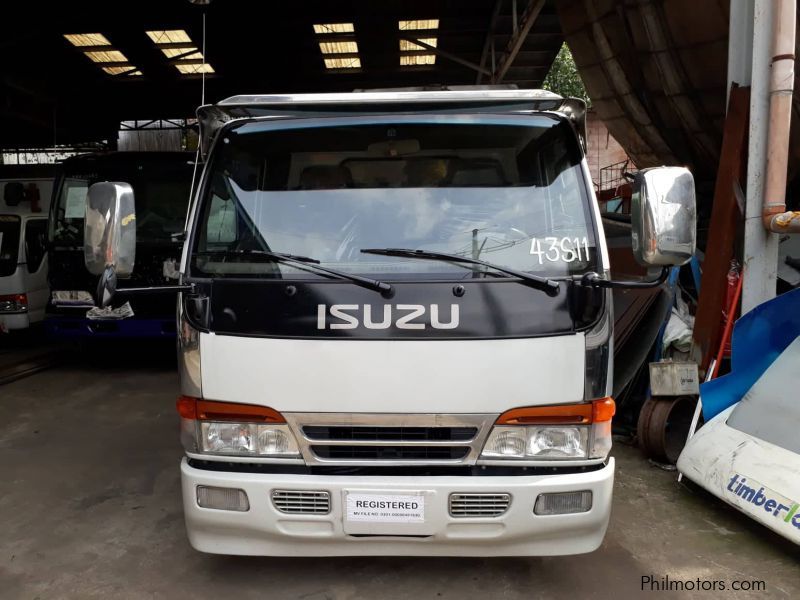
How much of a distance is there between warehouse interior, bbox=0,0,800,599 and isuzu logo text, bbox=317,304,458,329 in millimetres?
1253

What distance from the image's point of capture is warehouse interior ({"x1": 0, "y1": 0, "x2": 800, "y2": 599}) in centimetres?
297

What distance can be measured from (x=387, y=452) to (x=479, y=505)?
1.35 feet

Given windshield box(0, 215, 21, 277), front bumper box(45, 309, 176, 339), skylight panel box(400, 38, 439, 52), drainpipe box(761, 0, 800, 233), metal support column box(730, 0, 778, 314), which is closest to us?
drainpipe box(761, 0, 800, 233)

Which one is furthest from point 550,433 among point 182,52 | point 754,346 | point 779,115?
point 182,52

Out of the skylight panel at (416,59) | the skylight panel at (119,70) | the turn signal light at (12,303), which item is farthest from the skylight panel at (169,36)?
the turn signal light at (12,303)

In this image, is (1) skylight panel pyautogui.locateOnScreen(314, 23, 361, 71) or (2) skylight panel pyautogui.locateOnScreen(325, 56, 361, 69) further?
(2) skylight panel pyautogui.locateOnScreen(325, 56, 361, 69)

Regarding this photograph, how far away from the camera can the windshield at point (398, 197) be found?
2.57 meters

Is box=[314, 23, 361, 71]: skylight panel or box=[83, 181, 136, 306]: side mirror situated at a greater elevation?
box=[314, 23, 361, 71]: skylight panel

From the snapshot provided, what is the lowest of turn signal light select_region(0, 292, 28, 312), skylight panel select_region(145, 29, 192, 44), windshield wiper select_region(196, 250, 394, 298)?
turn signal light select_region(0, 292, 28, 312)

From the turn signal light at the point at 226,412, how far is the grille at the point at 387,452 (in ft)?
0.71

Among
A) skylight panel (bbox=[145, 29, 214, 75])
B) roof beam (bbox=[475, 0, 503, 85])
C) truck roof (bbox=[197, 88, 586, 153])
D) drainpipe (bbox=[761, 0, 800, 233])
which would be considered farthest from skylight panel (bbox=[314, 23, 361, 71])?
truck roof (bbox=[197, 88, 586, 153])

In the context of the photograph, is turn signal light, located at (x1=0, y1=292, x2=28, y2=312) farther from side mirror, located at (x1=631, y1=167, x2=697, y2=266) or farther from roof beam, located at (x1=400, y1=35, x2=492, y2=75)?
side mirror, located at (x1=631, y1=167, x2=697, y2=266)

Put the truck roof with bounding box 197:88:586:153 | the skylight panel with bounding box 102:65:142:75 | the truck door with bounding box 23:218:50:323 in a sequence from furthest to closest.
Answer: the skylight panel with bounding box 102:65:142:75, the truck door with bounding box 23:218:50:323, the truck roof with bounding box 197:88:586:153

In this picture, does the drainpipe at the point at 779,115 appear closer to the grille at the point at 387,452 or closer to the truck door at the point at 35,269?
the grille at the point at 387,452
